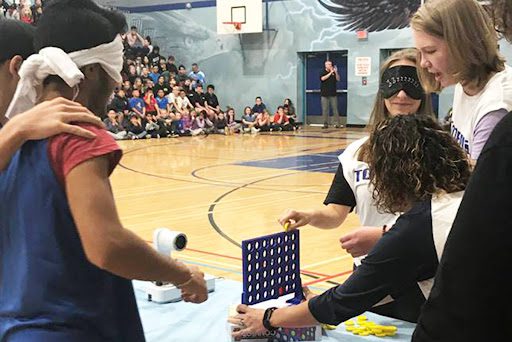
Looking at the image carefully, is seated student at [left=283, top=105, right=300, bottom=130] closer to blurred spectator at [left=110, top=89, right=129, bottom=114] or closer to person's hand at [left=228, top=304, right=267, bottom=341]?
blurred spectator at [left=110, top=89, right=129, bottom=114]

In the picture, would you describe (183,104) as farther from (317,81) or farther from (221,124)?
(317,81)

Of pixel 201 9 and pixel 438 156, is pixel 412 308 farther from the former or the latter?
pixel 201 9

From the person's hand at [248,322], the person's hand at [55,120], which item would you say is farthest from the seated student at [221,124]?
the person's hand at [55,120]

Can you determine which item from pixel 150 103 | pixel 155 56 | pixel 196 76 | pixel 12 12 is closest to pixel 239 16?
pixel 196 76

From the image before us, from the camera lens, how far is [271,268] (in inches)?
124

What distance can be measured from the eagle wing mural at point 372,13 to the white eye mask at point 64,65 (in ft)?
56.2

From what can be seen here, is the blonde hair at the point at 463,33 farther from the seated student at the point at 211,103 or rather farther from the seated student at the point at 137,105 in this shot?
the seated student at the point at 211,103

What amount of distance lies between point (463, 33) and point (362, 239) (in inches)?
35.2

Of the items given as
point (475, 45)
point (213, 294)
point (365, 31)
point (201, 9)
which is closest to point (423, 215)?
point (475, 45)

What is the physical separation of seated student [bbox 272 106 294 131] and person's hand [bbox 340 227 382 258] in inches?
661

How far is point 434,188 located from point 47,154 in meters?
1.27

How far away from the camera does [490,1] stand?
1.12 meters

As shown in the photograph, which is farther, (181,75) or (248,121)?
(181,75)

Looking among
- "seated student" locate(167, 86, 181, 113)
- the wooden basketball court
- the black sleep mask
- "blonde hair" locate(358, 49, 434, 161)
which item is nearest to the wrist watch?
"blonde hair" locate(358, 49, 434, 161)
